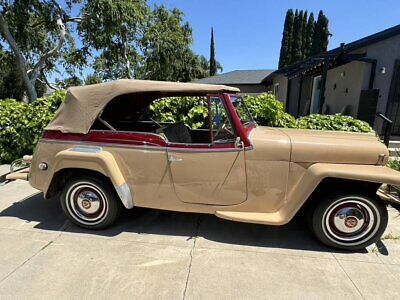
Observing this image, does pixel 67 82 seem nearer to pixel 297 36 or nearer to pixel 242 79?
pixel 242 79

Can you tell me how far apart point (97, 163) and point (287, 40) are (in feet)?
109

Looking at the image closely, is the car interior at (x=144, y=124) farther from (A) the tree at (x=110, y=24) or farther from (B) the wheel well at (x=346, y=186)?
(A) the tree at (x=110, y=24)

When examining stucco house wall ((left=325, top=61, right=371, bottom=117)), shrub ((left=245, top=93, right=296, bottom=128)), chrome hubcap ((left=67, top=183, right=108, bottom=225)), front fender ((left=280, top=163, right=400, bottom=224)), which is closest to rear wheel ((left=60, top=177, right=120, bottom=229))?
chrome hubcap ((left=67, top=183, right=108, bottom=225))

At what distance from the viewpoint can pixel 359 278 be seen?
262 cm

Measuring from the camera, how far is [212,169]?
3.07 m

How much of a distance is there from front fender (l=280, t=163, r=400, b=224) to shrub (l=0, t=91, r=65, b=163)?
529 centimetres

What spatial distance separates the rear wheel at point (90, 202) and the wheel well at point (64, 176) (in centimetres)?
5

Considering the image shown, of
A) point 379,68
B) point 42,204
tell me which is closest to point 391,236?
point 42,204

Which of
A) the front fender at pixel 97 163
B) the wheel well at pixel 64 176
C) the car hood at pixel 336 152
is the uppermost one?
the car hood at pixel 336 152

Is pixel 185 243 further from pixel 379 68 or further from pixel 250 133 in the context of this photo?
pixel 379 68

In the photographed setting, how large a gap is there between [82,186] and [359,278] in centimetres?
308

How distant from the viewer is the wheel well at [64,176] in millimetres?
3365

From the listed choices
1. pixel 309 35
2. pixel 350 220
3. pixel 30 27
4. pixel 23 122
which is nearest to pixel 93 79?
pixel 30 27

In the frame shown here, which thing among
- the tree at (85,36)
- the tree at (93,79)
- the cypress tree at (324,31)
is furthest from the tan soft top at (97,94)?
the cypress tree at (324,31)
